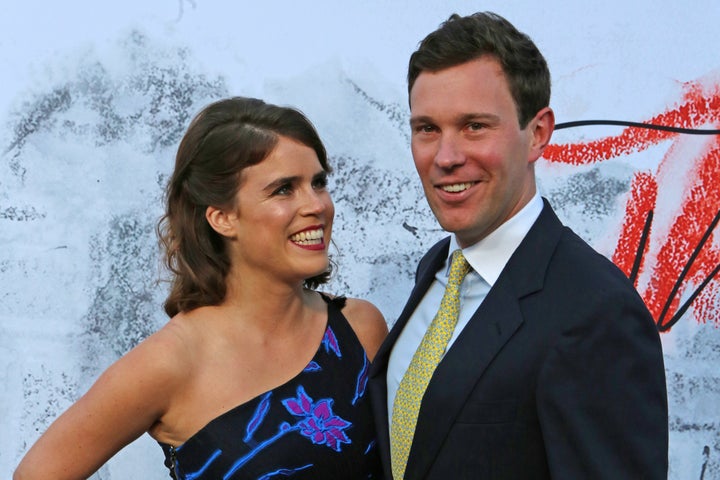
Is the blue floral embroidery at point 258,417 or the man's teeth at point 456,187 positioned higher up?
the man's teeth at point 456,187

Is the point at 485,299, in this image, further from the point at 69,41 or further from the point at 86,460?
the point at 69,41

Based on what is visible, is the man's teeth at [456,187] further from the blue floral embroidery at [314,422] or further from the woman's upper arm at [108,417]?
the woman's upper arm at [108,417]

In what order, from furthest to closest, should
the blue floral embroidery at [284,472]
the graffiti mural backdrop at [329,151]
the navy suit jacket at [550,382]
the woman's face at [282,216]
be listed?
the graffiti mural backdrop at [329,151]
the woman's face at [282,216]
the blue floral embroidery at [284,472]
the navy suit jacket at [550,382]

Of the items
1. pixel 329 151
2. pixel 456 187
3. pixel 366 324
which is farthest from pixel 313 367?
pixel 329 151

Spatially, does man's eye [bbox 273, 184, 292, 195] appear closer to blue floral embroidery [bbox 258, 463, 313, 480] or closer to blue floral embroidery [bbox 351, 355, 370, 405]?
blue floral embroidery [bbox 351, 355, 370, 405]

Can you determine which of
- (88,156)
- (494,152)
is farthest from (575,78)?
(88,156)

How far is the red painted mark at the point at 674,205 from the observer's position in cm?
247

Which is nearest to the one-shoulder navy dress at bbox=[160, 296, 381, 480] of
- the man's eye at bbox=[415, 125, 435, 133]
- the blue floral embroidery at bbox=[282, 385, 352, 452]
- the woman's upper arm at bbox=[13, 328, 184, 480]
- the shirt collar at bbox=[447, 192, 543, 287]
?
the blue floral embroidery at bbox=[282, 385, 352, 452]

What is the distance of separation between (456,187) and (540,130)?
0.22 metres

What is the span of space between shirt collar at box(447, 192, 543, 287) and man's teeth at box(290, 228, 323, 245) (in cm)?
40

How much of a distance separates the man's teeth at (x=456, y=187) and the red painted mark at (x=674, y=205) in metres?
0.98

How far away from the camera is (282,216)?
1822mm

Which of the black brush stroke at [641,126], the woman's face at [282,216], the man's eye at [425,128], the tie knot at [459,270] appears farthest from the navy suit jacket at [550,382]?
the black brush stroke at [641,126]

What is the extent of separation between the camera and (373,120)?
8.26ft
